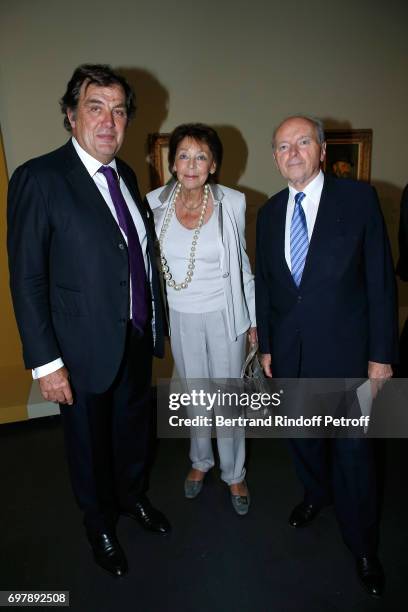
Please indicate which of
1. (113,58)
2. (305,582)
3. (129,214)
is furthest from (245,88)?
(305,582)

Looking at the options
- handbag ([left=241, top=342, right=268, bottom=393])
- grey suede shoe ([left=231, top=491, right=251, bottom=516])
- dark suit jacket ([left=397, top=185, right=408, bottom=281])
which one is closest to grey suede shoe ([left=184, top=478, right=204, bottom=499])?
grey suede shoe ([left=231, top=491, right=251, bottom=516])

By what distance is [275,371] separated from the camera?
7.02 ft

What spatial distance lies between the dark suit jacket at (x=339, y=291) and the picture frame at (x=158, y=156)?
1.87 metres

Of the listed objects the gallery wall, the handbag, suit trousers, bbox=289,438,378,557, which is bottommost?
suit trousers, bbox=289,438,378,557

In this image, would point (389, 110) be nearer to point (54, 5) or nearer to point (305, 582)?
point (54, 5)

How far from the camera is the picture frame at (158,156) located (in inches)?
141

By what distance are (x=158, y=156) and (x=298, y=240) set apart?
2104 mm

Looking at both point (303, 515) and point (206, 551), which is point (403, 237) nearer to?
point (303, 515)

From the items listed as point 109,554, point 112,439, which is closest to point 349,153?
point 112,439

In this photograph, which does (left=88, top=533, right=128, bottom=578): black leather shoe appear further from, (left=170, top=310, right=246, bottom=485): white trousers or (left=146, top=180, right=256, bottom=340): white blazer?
(left=146, top=180, right=256, bottom=340): white blazer

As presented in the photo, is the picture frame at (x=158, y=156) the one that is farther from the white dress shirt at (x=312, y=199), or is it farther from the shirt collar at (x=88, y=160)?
the white dress shirt at (x=312, y=199)

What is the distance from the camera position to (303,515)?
7.80 ft

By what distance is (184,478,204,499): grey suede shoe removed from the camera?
2619 mm

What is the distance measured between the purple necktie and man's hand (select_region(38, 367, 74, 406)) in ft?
1.29
